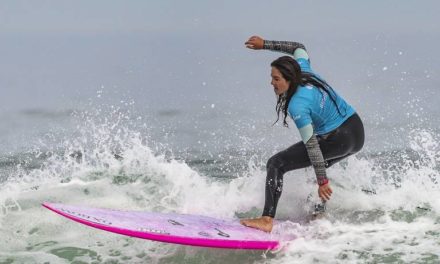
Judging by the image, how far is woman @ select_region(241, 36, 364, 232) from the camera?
644cm

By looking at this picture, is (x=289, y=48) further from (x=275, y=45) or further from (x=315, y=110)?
(x=315, y=110)

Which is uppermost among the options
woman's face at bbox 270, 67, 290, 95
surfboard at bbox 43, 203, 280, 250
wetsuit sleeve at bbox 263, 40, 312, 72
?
wetsuit sleeve at bbox 263, 40, 312, 72

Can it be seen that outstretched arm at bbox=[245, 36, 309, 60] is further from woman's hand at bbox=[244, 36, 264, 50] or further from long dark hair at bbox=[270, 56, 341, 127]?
long dark hair at bbox=[270, 56, 341, 127]

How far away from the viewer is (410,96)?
1867 cm

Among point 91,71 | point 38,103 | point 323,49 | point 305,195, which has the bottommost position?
point 305,195

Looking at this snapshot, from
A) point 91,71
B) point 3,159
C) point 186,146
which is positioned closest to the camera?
point 3,159

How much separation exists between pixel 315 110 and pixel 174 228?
72.2 inches

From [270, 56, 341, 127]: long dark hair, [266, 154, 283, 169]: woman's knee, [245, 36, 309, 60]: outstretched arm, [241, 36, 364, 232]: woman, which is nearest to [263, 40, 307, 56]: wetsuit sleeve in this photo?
[245, 36, 309, 60]: outstretched arm

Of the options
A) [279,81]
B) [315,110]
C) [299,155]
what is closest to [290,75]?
[279,81]

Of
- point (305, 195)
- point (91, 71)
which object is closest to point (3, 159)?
point (305, 195)

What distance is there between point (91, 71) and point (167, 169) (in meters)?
17.1

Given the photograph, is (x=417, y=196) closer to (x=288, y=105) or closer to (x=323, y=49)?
(x=288, y=105)

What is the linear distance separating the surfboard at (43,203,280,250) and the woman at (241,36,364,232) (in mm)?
217

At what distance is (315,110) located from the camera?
6.61m
